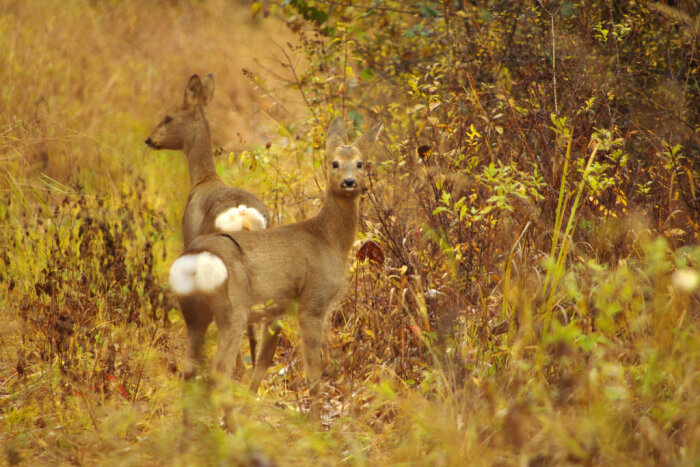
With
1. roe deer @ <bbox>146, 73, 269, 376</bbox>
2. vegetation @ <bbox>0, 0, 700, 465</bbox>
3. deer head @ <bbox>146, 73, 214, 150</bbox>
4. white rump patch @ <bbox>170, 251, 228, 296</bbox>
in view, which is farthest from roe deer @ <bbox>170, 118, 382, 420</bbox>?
deer head @ <bbox>146, 73, 214, 150</bbox>

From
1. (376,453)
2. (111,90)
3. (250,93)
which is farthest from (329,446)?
(250,93)

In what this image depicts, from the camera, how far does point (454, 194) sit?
5.23 meters

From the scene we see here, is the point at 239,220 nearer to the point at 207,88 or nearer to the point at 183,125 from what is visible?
the point at 183,125

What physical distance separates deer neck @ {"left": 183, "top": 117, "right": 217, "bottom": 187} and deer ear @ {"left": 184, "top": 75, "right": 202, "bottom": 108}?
0.25m

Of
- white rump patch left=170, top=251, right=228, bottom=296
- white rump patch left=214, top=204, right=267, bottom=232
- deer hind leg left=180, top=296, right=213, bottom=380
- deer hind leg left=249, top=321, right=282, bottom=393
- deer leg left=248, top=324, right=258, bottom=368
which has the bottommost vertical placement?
deer leg left=248, top=324, right=258, bottom=368

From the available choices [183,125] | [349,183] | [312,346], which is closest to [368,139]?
[349,183]

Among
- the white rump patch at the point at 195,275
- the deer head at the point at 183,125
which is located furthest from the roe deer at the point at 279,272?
the deer head at the point at 183,125

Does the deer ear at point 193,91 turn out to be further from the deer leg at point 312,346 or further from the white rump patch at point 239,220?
the deer leg at point 312,346

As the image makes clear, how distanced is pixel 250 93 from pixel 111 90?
2.68 m

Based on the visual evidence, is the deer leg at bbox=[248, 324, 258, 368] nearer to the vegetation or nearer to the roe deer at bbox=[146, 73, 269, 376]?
the roe deer at bbox=[146, 73, 269, 376]

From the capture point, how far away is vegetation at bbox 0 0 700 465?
133 inches

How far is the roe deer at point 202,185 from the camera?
551 cm

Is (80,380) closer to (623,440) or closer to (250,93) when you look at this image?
(623,440)

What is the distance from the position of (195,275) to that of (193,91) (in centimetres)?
327
